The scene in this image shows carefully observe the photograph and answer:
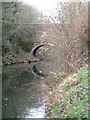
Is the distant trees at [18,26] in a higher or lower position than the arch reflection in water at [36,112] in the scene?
higher

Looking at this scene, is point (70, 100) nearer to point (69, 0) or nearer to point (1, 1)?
point (69, 0)

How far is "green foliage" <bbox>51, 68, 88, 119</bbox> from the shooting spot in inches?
385

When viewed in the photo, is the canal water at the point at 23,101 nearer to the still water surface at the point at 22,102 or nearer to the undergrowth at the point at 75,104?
the still water surface at the point at 22,102

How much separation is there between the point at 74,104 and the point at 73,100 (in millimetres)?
489

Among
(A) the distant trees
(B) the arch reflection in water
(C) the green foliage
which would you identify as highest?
(A) the distant trees

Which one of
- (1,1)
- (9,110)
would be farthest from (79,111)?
(1,1)

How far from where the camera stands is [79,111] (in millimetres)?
9766

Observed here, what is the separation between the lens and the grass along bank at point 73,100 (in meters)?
9.87

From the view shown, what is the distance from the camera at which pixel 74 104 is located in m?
10.6

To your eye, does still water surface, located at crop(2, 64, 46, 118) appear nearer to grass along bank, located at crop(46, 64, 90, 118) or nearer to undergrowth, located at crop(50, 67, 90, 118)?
grass along bank, located at crop(46, 64, 90, 118)

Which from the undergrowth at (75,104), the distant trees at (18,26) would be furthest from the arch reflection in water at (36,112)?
the distant trees at (18,26)

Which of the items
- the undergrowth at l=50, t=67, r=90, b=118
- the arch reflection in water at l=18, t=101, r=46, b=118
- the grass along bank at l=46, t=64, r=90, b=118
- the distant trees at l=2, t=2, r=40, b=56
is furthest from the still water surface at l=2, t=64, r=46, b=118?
the distant trees at l=2, t=2, r=40, b=56

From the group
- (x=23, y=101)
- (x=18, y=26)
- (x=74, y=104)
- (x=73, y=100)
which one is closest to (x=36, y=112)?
(x=23, y=101)

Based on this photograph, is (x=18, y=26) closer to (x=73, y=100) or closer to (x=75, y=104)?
(x=73, y=100)
